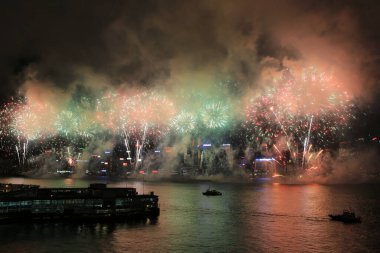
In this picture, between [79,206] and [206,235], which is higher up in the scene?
[79,206]

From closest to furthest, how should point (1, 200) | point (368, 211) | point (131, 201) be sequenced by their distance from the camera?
point (1, 200)
point (131, 201)
point (368, 211)

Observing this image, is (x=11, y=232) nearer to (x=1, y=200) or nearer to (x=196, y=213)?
(x=1, y=200)

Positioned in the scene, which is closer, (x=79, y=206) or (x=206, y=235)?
(x=206, y=235)

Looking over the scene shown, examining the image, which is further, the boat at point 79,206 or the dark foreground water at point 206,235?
the boat at point 79,206

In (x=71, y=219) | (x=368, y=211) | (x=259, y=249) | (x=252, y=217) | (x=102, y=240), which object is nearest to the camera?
(x=259, y=249)

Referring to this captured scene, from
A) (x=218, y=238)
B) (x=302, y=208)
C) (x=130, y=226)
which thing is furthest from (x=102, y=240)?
(x=302, y=208)

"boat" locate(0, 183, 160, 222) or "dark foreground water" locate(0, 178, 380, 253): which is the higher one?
"boat" locate(0, 183, 160, 222)

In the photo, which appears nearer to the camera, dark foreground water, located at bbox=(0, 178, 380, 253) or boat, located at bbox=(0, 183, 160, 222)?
dark foreground water, located at bbox=(0, 178, 380, 253)

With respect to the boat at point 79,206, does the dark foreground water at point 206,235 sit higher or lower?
lower
